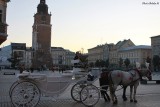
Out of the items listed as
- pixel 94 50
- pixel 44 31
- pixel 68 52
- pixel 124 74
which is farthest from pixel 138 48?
pixel 124 74

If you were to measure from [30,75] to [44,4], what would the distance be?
360 feet

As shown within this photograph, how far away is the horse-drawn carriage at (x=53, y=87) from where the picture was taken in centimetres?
928

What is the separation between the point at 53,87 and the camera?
33.2 feet

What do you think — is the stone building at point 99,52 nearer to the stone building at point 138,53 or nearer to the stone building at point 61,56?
the stone building at point 61,56

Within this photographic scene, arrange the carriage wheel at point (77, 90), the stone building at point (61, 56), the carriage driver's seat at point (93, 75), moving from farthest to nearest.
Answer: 1. the stone building at point (61, 56)
2. the carriage driver's seat at point (93, 75)
3. the carriage wheel at point (77, 90)

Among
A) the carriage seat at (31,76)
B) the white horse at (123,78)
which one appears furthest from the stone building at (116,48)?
the carriage seat at (31,76)

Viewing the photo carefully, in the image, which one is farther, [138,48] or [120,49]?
[120,49]

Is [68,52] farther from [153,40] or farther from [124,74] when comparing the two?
[124,74]

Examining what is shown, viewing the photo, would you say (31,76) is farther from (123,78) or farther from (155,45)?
(155,45)

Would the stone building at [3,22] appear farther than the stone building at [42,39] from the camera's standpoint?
No

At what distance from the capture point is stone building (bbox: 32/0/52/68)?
108125 millimetres

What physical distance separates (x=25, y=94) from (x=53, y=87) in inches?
44.2

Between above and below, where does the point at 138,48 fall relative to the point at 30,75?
above

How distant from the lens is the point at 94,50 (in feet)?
544
